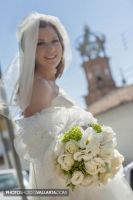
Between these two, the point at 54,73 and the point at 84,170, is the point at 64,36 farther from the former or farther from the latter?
the point at 84,170

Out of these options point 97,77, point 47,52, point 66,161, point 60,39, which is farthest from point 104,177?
point 97,77

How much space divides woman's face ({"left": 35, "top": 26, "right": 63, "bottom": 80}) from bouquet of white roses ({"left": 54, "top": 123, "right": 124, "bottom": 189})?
1.54 feet

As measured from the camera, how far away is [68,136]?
219 cm

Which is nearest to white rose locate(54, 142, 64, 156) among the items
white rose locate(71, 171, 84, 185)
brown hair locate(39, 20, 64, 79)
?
white rose locate(71, 171, 84, 185)

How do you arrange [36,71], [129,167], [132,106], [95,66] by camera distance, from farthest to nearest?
[95,66] → [132,106] → [129,167] → [36,71]

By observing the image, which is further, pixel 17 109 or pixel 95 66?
pixel 95 66

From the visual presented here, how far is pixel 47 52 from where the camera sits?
250 cm

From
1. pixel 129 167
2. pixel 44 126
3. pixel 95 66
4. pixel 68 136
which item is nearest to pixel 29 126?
pixel 44 126

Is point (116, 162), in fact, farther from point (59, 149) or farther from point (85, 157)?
point (59, 149)

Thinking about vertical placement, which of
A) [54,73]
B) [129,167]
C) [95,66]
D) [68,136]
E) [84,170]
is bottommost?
[129,167]

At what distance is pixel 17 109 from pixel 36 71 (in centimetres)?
23

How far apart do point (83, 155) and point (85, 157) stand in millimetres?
15

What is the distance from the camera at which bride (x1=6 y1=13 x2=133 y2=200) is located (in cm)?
226

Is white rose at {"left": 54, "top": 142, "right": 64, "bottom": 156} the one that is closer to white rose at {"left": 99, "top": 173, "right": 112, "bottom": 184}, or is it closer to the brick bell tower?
white rose at {"left": 99, "top": 173, "right": 112, "bottom": 184}
